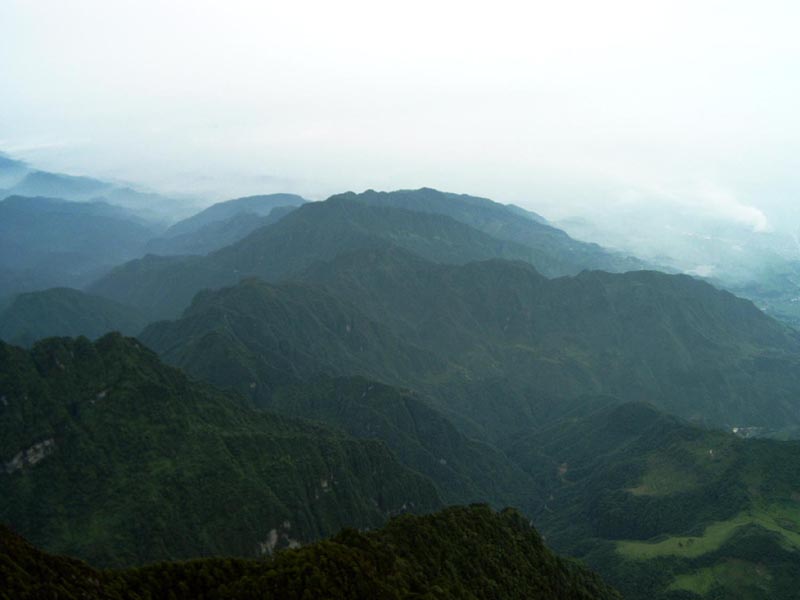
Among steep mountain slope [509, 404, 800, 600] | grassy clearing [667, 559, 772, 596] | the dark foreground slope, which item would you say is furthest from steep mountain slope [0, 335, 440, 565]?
grassy clearing [667, 559, 772, 596]

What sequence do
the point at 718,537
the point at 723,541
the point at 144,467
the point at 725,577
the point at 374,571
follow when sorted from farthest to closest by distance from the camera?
the point at 718,537 → the point at 723,541 → the point at 725,577 → the point at 144,467 → the point at 374,571

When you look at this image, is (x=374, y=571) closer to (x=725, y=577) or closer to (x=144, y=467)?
(x=144, y=467)

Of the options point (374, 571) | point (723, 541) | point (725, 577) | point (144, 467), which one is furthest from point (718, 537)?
point (144, 467)

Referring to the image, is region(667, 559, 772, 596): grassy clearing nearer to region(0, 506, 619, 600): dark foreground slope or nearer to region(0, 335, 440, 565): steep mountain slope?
region(0, 506, 619, 600): dark foreground slope

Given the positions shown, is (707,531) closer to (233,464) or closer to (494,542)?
(494,542)

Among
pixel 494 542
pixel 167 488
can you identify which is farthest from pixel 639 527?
pixel 167 488

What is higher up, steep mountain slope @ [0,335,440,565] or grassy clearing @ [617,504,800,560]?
steep mountain slope @ [0,335,440,565]

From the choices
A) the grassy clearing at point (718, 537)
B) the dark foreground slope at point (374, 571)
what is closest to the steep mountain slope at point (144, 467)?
the dark foreground slope at point (374, 571)
